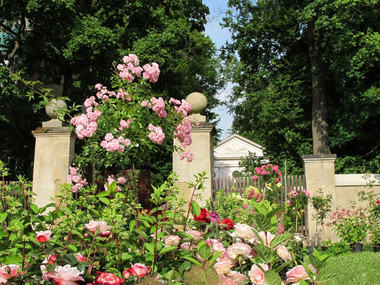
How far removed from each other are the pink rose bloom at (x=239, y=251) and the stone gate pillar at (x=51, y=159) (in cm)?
636

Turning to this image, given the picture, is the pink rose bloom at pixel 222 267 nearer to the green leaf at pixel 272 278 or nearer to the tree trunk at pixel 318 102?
the green leaf at pixel 272 278

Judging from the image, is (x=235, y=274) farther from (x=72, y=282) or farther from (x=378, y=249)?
(x=378, y=249)

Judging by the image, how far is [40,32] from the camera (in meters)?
15.8

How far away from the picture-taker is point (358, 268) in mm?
5891

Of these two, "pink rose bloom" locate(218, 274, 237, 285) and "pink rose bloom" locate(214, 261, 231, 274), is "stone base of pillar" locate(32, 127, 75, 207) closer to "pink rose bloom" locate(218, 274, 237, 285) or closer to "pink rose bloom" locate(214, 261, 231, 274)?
"pink rose bloom" locate(214, 261, 231, 274)

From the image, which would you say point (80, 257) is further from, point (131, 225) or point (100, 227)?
point (131, 225)

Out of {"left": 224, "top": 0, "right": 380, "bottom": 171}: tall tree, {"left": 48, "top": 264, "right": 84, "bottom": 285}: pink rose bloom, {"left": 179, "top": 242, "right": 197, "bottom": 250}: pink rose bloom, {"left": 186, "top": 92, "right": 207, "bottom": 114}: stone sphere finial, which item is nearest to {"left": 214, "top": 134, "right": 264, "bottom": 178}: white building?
{"left": 224, "top": 0, "right": 380, "bottom": 171}: tall tree

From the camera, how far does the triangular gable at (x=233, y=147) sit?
147 feet

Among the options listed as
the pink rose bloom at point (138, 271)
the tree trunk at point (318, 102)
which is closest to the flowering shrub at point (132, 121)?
the pink rose bloom at point (138, 271)

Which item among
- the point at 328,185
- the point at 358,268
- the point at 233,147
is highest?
the point at 233,147

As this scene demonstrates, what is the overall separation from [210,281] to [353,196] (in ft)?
26.9

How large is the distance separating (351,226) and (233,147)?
37494 millimetres

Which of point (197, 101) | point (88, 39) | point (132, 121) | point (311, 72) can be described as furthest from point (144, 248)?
point (311, 72)

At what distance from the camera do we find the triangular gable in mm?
44750
